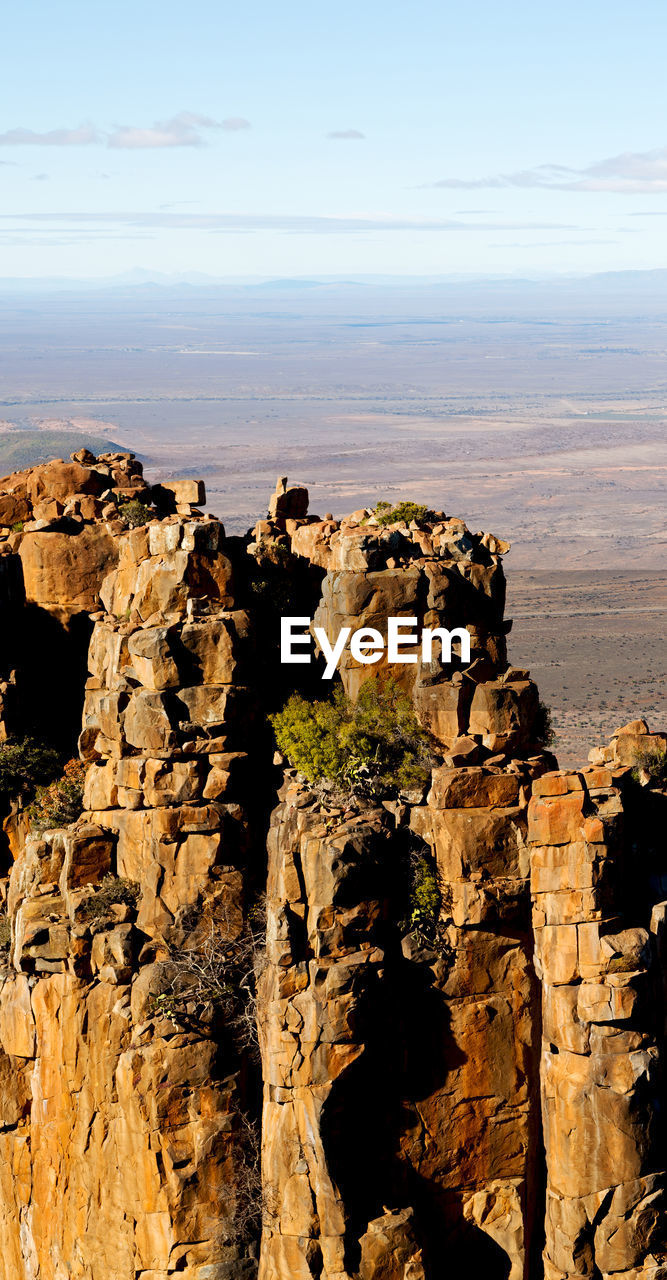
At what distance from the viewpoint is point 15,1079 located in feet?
132

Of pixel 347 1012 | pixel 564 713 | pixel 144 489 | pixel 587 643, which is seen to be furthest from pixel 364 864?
pixel 587 643

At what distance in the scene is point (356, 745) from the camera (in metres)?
38.0

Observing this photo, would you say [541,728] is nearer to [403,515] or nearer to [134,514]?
[403,515]

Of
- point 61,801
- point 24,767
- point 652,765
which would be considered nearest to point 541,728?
point 652,765

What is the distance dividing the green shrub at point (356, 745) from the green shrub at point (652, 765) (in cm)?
528

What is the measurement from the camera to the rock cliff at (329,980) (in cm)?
3506

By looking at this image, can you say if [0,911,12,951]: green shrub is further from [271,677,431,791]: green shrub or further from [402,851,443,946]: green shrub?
[402,851,443,946]: green shrub

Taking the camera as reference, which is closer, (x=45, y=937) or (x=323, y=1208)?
(x=323, y=1208)

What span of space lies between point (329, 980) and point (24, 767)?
13.6m

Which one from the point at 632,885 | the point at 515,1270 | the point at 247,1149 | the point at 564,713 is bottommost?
the point at 515,1270

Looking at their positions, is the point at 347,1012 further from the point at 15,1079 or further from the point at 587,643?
the point at 587,643

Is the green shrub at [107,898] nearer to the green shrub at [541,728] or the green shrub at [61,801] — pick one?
the green shrub at [61,801]

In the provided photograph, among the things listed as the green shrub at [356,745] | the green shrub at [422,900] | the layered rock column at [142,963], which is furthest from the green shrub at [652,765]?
the layered rock column at [142,963]

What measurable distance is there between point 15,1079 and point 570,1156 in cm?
1450
